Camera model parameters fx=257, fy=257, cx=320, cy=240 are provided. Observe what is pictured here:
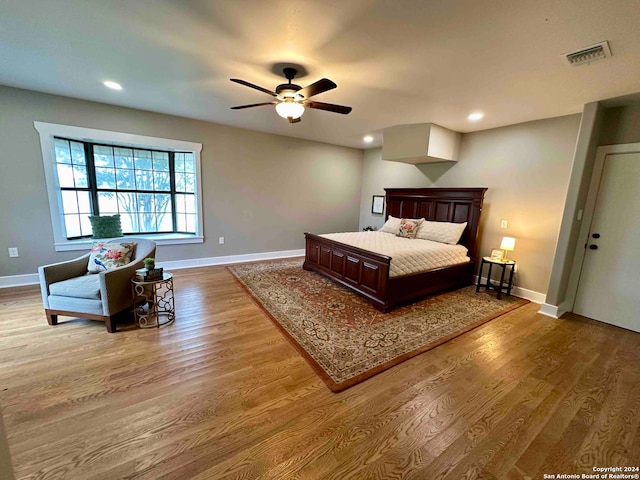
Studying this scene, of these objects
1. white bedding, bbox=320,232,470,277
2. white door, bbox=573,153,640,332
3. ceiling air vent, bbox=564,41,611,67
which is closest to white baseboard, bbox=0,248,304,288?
white bedding, bbox=320,232,470,277

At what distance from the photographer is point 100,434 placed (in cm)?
153

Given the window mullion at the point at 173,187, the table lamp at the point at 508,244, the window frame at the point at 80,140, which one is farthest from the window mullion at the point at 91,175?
the table lamp at the point at 508,244

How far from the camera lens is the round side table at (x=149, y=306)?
2.72m

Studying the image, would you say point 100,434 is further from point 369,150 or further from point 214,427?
point 369,150

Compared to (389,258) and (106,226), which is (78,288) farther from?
(389,258)

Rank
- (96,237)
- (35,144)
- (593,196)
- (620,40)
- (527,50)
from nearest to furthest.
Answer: (620,40)
(527,50)
(593,196)
(35,144)
(96,237)

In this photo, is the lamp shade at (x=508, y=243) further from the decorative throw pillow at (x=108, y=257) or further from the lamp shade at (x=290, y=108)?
the decorative throw pillow at (x=108, y=257)

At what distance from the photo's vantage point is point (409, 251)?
352cm

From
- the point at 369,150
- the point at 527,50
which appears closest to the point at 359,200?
the point at 369,150

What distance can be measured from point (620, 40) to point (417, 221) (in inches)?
119

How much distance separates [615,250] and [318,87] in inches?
157

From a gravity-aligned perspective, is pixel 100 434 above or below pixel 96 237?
below

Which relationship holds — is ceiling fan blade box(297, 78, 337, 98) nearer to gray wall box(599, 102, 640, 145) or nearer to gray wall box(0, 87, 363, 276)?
gray wall box(0, 87, 363, 276)

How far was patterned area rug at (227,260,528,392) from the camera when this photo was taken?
2.28 m
